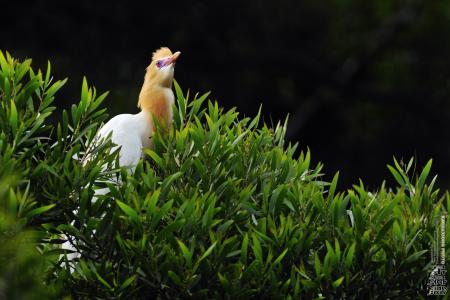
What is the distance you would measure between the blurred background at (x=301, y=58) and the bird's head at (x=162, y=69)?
11306 millimetres

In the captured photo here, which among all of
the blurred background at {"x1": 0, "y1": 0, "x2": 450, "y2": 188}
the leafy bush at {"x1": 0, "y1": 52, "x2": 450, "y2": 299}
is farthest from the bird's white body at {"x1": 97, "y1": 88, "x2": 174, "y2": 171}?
the blurred background at {"x1": 0, "y1": 0, "x2": 450, "y2": 188}

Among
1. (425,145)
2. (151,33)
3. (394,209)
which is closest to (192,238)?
(394,209)

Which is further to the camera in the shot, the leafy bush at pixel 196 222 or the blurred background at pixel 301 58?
the blurred background at pixel 301 58

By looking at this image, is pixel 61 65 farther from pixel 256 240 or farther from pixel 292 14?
pixel 256 240

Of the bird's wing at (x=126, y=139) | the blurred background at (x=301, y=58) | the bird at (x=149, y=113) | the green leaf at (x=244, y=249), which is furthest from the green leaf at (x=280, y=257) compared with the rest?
the blurred background at (x=301, y=58)

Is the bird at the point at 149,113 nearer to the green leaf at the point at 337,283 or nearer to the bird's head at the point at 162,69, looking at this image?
the bird's head at the point at 162,69

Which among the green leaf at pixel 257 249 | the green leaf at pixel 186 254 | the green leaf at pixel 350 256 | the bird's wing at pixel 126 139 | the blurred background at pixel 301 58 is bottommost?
the green leaf at pixel 186 254

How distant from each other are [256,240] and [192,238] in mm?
314

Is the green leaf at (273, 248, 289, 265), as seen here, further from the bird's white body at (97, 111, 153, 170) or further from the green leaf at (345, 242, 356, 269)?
the bird's white body at (97, 111, 153, 170)

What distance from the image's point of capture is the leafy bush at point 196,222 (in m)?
4.59

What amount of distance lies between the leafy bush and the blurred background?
13.4 meters

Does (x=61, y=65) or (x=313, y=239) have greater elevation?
(x=61, y=65)

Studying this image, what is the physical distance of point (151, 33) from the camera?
65.6 feet

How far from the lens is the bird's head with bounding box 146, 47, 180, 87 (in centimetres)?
687
